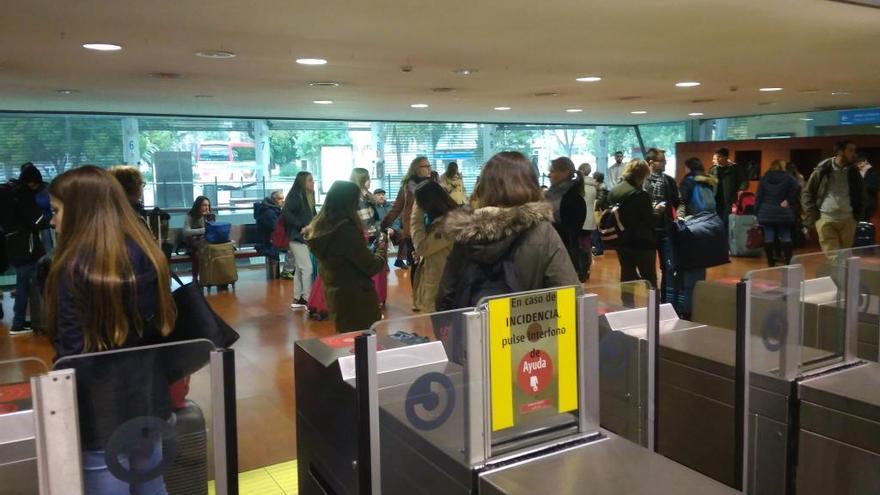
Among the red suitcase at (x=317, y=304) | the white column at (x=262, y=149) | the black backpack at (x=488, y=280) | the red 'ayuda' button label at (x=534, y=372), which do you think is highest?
the white column at (x=262, y=149)

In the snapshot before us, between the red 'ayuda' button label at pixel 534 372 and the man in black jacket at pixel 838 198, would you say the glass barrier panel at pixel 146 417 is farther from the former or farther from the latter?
the man in black jacket at pixel 838 198

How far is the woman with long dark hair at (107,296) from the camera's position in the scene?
163 cm

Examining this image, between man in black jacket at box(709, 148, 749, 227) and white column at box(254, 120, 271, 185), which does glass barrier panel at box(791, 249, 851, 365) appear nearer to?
man in black jacket at box(709, 148, 749, 227)

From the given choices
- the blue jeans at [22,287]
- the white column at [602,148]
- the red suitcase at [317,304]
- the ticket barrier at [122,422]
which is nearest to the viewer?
the ticket barrier at [122,422]

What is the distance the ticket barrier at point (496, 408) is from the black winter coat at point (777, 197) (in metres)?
7.33

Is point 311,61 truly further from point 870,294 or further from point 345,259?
point 870,294

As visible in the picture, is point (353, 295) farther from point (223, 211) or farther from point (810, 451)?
point (223, 211)

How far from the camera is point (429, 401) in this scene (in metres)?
1.90

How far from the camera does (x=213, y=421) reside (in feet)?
5.72

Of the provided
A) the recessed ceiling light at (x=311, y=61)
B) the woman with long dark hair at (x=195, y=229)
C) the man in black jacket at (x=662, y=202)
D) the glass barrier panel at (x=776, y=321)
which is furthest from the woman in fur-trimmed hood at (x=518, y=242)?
the woman with long dark hair at (x=195, y=229)

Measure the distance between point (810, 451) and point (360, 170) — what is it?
532 centimetres

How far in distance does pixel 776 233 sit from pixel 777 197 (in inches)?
18.8

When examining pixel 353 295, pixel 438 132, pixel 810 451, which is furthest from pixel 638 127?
pixel 810 451

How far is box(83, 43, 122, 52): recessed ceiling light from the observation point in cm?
431
